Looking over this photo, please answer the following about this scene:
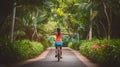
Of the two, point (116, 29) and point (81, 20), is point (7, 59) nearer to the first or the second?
point (116, 29)

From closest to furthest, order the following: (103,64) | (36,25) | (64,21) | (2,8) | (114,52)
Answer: (114,52) < (103,64) < (2,8) < (36,25) < (64,21)

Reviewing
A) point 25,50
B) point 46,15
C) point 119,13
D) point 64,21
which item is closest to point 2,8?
point 25,50

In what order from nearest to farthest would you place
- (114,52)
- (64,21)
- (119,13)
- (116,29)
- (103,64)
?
(114,52), (103,64), (119,13), (116,29), (64,21)

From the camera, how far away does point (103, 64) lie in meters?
16.7

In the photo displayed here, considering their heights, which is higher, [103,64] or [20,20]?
[20,20]

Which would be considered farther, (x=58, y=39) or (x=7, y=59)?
(x=58, y=39)

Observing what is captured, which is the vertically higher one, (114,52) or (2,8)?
(2,8)

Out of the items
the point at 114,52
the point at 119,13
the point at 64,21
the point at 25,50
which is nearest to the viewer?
the point at 114,52

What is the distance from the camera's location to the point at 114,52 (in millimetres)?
15047

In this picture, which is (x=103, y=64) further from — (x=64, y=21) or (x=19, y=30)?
(x=64, y=21)

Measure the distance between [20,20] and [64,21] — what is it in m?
23.0

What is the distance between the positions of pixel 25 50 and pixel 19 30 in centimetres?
1217

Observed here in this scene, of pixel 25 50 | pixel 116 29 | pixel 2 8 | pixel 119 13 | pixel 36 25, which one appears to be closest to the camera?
pixel 2 8

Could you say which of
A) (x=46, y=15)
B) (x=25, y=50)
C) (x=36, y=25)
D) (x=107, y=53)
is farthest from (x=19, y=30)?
(x=107, y=53)
